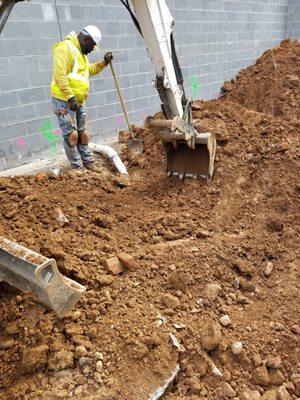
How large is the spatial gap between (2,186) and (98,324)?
1.95 m

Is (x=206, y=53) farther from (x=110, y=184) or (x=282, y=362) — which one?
(x=282, y=362)

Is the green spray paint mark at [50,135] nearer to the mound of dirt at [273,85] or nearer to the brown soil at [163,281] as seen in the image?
the brown soil at [163,281]

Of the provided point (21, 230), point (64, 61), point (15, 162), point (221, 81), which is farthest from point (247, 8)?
point (21, 230)

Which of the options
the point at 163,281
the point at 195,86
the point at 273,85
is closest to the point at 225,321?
the point at 163,281

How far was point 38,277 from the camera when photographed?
162 cm

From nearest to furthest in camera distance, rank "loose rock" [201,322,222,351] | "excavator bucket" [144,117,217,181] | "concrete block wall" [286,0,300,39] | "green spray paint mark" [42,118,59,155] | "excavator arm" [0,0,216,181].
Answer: "loose rock" [201,322,222,351] < "excavator arm" [0,0,216,181] < "excavator bucket" [144,117,217,181] < "green spray paint mark" [42,118,59,155] < "concrete block wall" [286,0,300,39]

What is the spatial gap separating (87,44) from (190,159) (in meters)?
1.69

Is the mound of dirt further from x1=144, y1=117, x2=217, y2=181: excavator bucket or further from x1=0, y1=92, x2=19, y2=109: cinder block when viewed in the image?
x1=0, y1=92, x2=19, y2=109: cinder block

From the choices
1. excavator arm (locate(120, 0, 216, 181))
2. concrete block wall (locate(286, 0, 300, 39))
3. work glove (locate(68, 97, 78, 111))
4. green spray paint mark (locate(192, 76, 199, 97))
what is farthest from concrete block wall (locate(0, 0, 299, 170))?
excavator arm (locate(120, 0, 216, 181))

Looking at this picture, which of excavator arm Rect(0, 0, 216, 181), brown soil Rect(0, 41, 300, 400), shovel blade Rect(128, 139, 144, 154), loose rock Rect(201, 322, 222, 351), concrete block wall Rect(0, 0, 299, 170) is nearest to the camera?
brown soil Rect(0, 41, 300, 400)

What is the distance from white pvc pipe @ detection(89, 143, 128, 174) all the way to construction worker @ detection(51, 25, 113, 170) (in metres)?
0.39

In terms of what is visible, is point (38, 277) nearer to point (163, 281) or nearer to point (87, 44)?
point (163, 281)

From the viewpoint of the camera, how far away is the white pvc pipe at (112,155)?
15.0ft

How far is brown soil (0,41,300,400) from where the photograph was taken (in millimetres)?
1920
